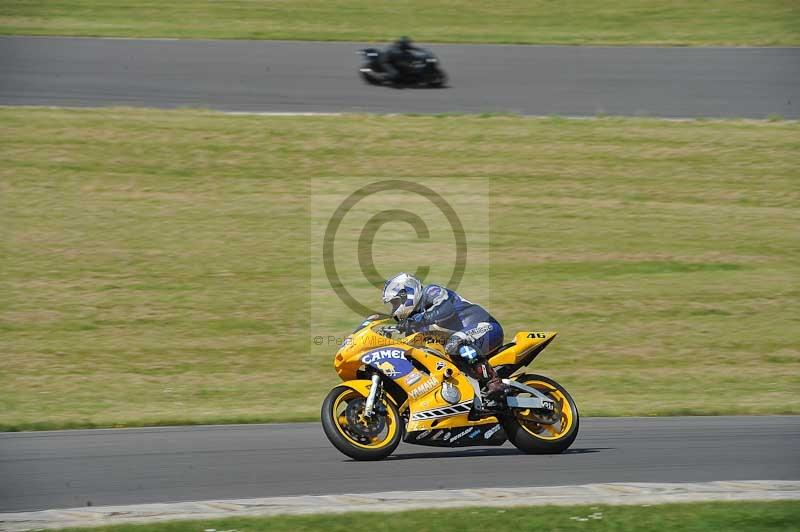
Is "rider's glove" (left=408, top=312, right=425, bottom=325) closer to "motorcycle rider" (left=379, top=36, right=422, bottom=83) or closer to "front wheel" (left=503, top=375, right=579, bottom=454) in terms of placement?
"front wheel" (left=503, top=375, right=579, bottom=454)

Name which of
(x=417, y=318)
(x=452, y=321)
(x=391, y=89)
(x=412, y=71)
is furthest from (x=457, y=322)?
(x=391, y=89)

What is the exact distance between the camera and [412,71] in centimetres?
2647

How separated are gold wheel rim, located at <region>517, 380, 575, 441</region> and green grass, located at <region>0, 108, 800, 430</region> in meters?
2.72

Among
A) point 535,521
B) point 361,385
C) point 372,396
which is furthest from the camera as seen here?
point 361,385

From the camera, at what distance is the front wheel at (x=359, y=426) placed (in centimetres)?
961

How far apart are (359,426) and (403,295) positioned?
1.35 m

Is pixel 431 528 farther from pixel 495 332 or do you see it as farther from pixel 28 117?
pixel 28 117

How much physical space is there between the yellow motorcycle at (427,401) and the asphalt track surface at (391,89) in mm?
15743

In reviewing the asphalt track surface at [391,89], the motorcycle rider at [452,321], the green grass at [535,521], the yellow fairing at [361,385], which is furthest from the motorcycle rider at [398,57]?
the green grass at [535,521]

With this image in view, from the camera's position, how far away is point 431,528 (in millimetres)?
7867

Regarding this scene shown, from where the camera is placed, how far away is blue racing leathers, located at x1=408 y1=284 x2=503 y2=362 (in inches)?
395

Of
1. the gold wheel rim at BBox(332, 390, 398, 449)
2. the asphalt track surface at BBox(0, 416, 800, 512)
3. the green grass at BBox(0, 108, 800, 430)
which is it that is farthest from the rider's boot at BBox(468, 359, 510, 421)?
the green grass at BBox(0, 108, 800, 430)

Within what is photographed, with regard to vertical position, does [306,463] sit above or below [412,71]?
below

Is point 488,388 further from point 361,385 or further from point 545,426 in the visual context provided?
point 361,385
